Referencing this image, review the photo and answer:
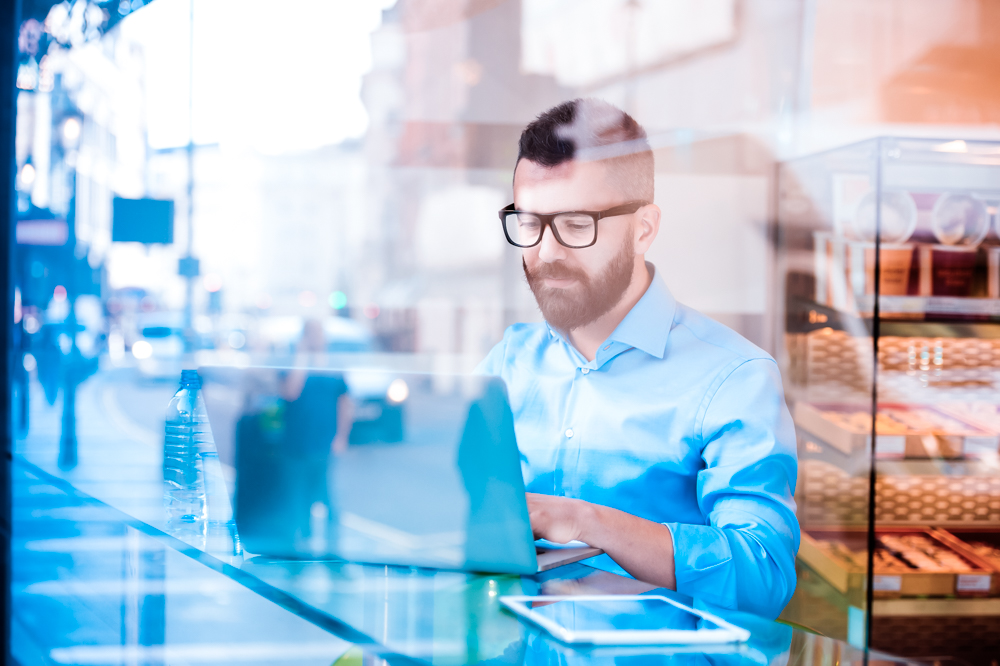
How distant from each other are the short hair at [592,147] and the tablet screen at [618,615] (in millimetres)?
985

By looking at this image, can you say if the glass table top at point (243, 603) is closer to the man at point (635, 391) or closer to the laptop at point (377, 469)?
the laptop at point (377, 469)

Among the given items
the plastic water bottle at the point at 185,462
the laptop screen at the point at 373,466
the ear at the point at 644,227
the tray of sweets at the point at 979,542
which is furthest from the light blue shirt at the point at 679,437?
the tray of sweets at the point at 979,542

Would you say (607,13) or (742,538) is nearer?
(742,538)

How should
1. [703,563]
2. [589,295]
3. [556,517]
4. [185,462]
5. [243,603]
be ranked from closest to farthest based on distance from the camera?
[556,517] < [703,563] < [185,462] < [589,295] < [243,603]

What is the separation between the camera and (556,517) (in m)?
0.91

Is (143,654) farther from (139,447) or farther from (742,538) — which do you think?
(139,447)

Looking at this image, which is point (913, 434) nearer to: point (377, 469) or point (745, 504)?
point (745, 504)

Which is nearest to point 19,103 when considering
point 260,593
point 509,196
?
point 509,196

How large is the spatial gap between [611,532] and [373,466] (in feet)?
1.12

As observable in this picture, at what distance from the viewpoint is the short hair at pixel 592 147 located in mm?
1571

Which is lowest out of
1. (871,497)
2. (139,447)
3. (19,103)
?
(139,447)

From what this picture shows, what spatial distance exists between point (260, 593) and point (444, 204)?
2.56 m

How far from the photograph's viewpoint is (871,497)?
2203mm

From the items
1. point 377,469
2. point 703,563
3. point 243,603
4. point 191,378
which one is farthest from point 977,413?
point 243,603
